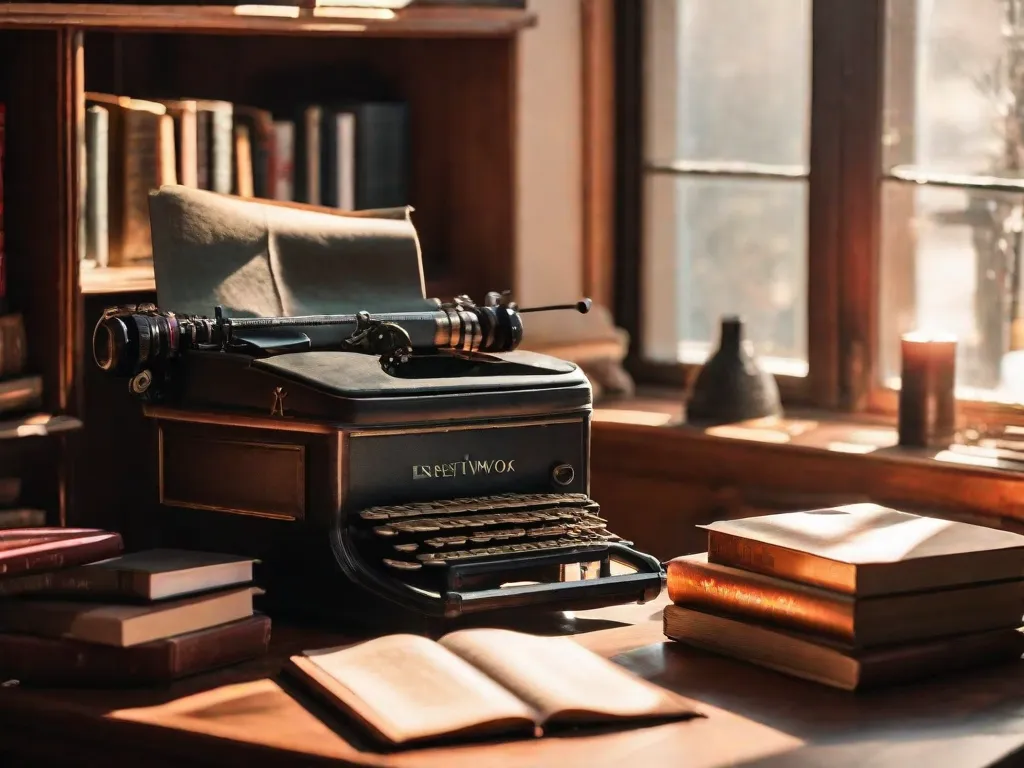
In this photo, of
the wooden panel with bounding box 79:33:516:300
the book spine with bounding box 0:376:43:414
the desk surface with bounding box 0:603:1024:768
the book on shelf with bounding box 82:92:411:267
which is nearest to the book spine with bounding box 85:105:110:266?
the book on shelf with bounding box 82:92:411:267

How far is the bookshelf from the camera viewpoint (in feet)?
8.02

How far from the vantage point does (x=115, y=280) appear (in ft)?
8.37

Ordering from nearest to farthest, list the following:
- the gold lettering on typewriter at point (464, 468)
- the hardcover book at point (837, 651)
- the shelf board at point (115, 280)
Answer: the hardcover book at point (837, 651) < the gold lettering on typewriter at point (464, 468) < the shelf board at point (115, 280)

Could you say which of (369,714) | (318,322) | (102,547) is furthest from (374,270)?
(369,714)

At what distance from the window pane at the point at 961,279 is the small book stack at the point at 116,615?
164 cm

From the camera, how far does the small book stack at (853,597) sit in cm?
174

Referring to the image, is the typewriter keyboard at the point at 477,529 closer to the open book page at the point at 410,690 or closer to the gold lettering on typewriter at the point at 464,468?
the gold lettering on typewriter at the point at 464,468

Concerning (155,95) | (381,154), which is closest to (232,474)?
(381,154)

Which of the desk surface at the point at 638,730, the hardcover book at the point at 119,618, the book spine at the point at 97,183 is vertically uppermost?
the book spine at the point at 97,183

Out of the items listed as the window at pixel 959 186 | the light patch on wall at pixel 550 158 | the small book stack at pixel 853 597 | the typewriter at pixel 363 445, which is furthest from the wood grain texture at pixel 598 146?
the small book stack at pixel 853 597

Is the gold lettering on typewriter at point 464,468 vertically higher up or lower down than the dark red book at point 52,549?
higher up

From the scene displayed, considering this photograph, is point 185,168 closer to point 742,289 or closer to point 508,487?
point 508,487

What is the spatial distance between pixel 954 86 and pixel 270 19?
1263 mm

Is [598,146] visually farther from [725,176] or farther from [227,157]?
[227,157]
